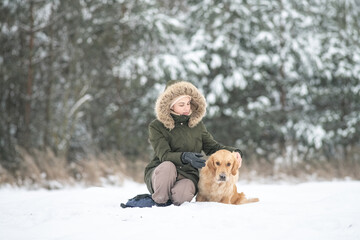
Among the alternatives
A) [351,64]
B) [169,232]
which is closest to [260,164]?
[351,64]

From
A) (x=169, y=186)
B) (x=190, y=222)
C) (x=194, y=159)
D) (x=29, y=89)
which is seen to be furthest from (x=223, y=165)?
(x=29, y=89)

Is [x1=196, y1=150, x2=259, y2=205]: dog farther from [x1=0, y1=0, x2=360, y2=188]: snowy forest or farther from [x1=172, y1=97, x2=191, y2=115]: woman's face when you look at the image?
[x1=0, y1=0, x2=360, y2=188]: snowy forest

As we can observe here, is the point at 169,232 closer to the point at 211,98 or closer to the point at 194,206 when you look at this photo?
the point at 194,206

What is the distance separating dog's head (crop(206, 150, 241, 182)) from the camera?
3143 millimetres

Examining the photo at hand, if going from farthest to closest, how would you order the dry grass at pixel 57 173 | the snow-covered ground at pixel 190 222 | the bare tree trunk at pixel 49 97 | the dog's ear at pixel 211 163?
the bare tree trunk at pixel 49 97, the dry grass at pixel 57 173, the dog's ear at pixel 211 163, the snow-covered ground at pixel 190 222

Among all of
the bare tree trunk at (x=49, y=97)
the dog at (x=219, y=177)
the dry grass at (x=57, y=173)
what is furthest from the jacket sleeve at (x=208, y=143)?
the bare tree trunk at (x=49, y=97)

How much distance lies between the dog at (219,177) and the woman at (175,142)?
106 mm

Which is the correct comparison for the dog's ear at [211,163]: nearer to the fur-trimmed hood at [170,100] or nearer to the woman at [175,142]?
the woman at [175,142]

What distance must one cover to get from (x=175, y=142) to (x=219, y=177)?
636 mm

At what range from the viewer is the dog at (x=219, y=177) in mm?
3178

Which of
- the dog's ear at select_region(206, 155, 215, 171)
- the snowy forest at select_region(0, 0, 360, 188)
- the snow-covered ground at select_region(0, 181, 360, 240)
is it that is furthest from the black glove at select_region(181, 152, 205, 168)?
the snowy forest at select_region(0, 0, 360, 188)

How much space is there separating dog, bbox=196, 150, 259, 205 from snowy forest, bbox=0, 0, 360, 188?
5.55m

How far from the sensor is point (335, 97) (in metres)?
9.95

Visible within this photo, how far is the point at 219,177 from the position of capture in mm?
3139
